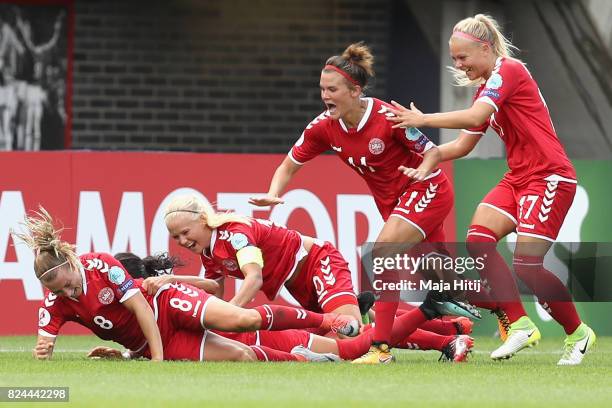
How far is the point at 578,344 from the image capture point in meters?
8.48

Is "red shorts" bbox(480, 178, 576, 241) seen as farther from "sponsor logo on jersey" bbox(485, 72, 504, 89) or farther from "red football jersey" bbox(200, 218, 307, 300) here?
"red football jersey" bbox(200, 218, 307, 300)

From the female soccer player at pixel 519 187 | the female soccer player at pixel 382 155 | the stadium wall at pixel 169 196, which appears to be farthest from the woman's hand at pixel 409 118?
the stadium wall at pixel 169 196

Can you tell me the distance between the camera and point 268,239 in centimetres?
888

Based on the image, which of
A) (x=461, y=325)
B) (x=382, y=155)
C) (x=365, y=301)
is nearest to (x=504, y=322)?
(x=461, y=325)

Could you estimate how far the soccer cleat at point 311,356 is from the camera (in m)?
8.55

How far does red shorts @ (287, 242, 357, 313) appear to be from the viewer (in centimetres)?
895

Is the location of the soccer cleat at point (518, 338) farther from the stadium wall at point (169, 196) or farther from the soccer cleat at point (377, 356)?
the stadium wall at point (169, 196)

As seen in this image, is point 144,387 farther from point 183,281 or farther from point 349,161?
point 349,161

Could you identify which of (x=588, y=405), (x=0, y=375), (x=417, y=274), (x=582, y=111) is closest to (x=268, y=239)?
(x=417, y=274)

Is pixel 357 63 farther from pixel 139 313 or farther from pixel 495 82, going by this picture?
pixel 139 313

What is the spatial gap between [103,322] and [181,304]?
0.46 meters

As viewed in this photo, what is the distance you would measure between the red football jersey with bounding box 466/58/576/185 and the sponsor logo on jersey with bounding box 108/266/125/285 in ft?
7.46

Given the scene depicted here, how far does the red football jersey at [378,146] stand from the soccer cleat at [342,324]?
3.03 feet

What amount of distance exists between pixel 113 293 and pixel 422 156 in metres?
2.05
